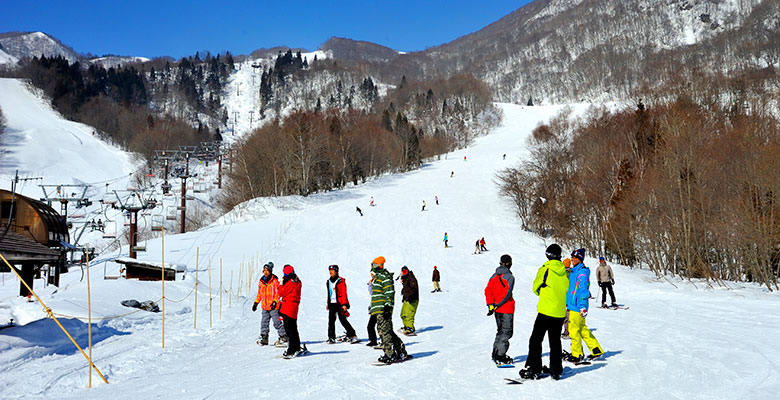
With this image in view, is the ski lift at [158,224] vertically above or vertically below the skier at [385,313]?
above

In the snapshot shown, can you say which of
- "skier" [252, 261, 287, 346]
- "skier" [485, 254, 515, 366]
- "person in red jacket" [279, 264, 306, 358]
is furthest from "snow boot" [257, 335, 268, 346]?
"skier" [485, 254, 515, 366]

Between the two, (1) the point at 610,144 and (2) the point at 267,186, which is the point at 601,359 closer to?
(1) the point at 610,144

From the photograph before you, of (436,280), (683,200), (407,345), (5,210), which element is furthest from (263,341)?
(683,200)

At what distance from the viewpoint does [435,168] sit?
300 ft

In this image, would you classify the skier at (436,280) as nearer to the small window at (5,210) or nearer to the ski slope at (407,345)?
the ski slope at (407,345)

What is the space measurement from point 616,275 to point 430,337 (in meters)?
17.7

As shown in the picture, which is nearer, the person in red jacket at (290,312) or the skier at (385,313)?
the skier at (385,313)

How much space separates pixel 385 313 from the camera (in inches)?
334

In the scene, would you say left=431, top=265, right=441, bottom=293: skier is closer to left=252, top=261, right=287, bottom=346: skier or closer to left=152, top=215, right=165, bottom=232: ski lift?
left=152, top=215, right=165, bottom=232: ski lift

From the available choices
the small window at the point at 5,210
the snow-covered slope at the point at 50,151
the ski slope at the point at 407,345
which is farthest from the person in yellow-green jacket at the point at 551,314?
the snow-covered slope at the point at 50,151

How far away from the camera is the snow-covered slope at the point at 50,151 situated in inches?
3408

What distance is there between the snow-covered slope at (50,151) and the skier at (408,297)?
7988 centimetres

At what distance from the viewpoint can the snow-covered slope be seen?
86562 mm

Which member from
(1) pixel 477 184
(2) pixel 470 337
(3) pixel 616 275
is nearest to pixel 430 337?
(2) pixel 470 337
